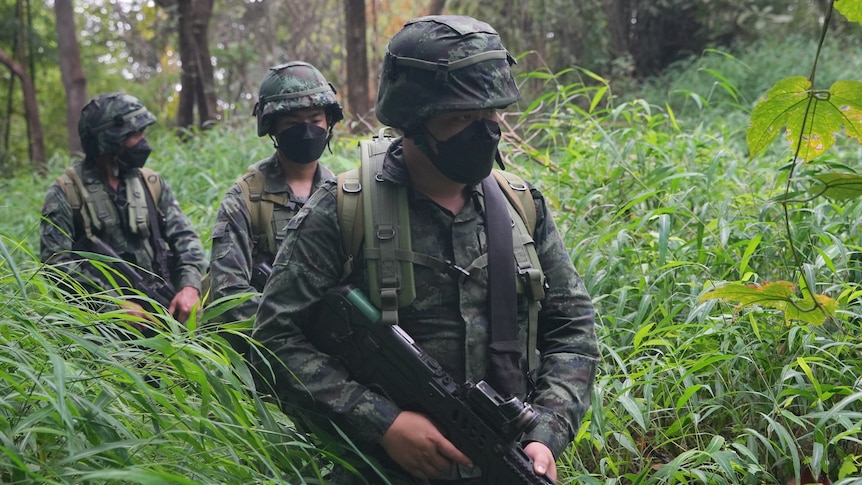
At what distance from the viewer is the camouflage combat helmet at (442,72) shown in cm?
218

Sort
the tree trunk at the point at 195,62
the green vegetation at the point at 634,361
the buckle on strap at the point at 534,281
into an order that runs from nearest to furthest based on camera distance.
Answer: the green vegetation at the point at 634,361, the buckle on strap at the point at 534,281, the tree trunk at the point at 195,62

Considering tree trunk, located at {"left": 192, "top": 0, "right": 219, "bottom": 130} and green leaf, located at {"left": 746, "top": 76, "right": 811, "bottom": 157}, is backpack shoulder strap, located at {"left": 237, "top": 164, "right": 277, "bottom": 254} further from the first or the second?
tree trunk, located at {"left": 192, "top": 0, "right": 219, "bottom": 130}

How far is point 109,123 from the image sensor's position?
4.88 m

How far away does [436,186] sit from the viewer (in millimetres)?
2367

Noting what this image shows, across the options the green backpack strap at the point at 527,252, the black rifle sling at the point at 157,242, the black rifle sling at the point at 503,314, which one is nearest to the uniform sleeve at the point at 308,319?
the black rifle sling at the point at 503,314

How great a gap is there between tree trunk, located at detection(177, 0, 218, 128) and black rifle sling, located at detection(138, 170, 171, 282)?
22.0 ft

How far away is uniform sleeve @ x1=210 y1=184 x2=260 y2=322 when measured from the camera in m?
3.66

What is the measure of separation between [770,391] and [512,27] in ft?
30.6

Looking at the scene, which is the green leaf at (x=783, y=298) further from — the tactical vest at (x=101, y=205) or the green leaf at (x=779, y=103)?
the tactical vest at (x=101, y=205)

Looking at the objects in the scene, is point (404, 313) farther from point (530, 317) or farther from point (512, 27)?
point (512, 27)

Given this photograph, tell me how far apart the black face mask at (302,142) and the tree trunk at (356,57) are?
5.26 meters

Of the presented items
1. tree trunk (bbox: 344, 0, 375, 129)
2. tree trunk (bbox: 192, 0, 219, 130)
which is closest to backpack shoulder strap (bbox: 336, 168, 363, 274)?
tree trunk (bbox: 344, 0, 375, 129)

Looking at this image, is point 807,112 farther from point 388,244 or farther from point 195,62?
point 195,62

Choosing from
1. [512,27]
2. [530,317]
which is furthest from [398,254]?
[512,27]
